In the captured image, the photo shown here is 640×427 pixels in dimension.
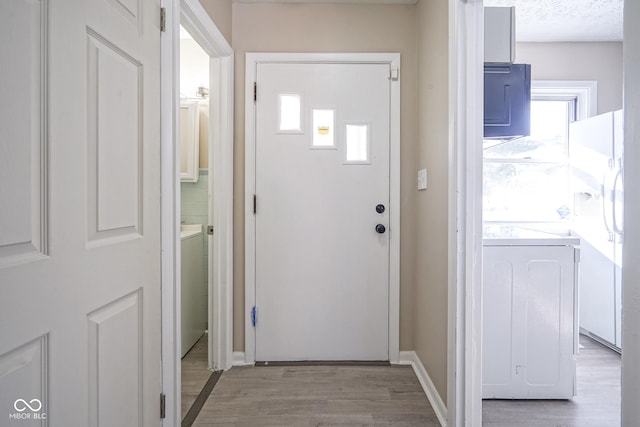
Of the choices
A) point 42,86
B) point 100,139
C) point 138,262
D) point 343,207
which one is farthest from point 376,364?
point 42,86

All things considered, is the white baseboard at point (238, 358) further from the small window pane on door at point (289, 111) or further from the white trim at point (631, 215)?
the white trim at point (631, 215)

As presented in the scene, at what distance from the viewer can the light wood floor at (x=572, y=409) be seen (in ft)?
5.39

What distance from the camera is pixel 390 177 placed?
7.26 feet

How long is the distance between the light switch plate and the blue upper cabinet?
417mm

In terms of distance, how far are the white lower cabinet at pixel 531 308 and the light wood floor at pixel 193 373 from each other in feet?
5.36

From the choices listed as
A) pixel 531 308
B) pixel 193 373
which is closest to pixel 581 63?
pixel 531 308

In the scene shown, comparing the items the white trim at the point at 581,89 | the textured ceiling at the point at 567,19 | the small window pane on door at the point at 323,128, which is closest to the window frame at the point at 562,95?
the white trim at the point at 581,89

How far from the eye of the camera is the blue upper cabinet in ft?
5.52

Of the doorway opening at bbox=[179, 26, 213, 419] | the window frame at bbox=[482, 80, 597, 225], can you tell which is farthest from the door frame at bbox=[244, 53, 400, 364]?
the window frame at bbox=[482, 80, 597, 225]

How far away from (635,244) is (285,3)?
232 centimetres

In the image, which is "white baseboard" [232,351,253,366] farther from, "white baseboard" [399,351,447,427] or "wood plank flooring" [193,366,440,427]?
"white baseboard" [399,351,447,427]

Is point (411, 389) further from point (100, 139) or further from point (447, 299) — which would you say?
point (100, 139)

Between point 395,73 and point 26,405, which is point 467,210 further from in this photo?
point 26,405

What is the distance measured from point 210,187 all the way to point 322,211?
751 mm
